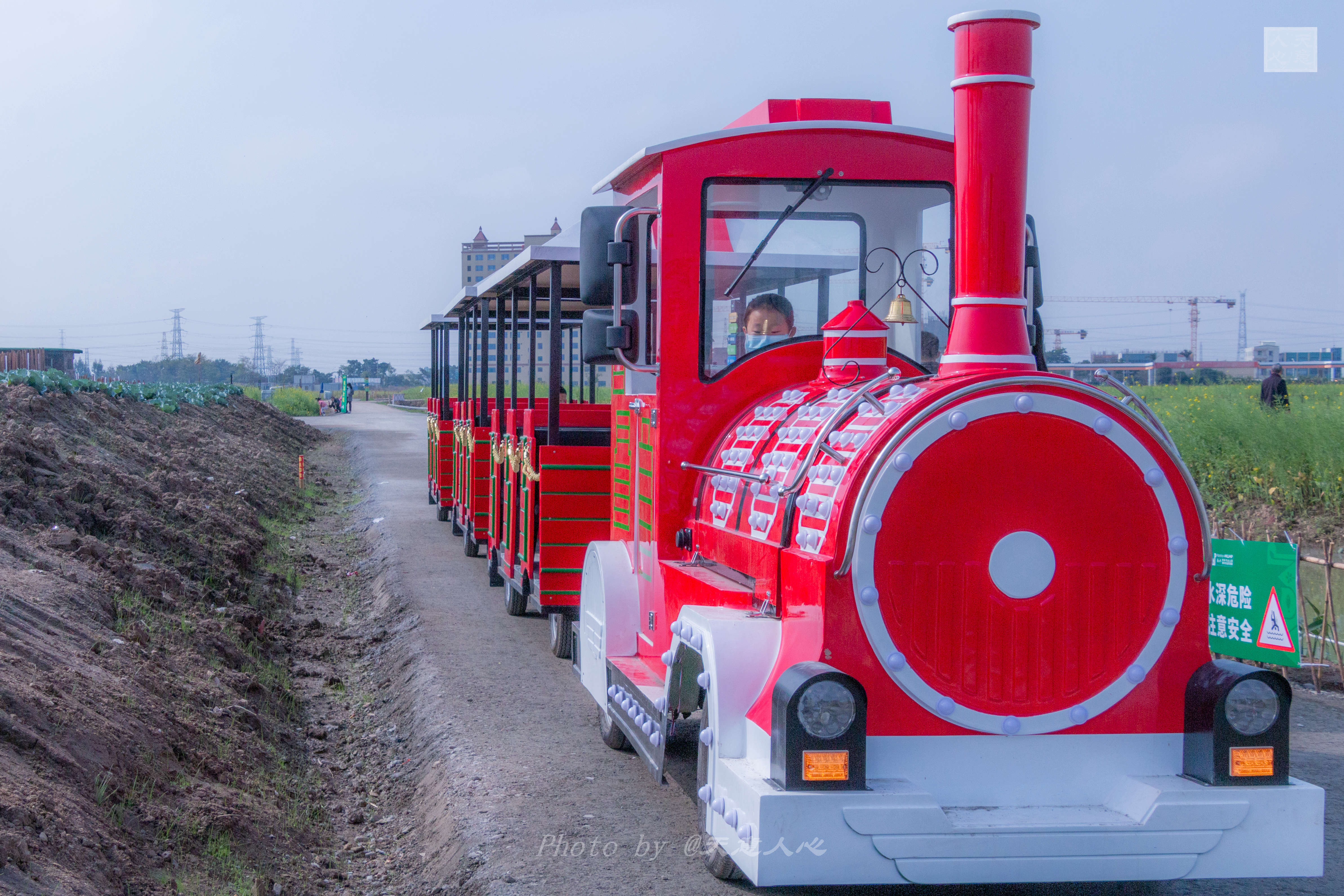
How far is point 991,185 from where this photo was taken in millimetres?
3752

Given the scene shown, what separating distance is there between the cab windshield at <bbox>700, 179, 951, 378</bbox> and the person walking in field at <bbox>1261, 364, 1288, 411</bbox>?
41.4 ft

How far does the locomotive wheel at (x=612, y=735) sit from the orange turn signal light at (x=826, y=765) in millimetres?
2547

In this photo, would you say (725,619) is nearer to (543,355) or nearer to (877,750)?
(877,750)

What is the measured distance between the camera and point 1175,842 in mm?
3393

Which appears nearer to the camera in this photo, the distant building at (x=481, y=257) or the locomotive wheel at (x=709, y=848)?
the locomotive wheel at (x=709, y=848)

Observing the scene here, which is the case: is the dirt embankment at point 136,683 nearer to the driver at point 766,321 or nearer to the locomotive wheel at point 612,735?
the locomotive wheel at point 612,735

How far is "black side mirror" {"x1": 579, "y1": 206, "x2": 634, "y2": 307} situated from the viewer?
4.99m

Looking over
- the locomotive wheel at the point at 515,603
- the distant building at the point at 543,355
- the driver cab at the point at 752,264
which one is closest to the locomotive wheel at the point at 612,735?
the driver cab at the point at 752,264

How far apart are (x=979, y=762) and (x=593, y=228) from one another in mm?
2651

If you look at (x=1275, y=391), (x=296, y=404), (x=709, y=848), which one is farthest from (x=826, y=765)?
(x=296, y=404)

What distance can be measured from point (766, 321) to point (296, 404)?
48.5 meters

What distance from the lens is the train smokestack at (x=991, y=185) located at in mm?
3693

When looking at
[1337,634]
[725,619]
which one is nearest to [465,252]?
[1337,634]

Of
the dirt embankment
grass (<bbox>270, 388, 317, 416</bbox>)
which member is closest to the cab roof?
the dirt embankment
